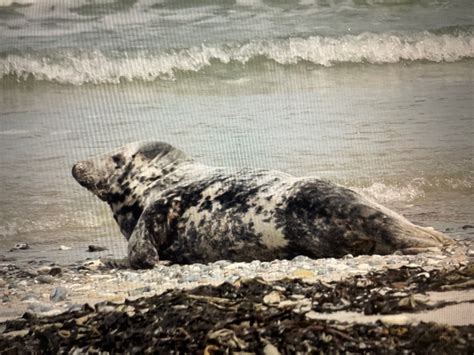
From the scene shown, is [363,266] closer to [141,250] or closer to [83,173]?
[141,250]

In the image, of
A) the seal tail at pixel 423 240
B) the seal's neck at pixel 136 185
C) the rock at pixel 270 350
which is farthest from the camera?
the seal's neck at pixel 136 185

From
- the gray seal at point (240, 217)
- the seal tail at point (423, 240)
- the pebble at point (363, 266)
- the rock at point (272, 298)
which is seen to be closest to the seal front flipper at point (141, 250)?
the gray seal at point (240, 217)

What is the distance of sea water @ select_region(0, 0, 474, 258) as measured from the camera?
2.68 meters

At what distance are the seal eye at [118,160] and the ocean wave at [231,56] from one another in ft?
1.06

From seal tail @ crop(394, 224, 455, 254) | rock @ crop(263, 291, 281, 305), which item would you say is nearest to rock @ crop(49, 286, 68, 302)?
rock @ crop(263, 291, 281, 305)

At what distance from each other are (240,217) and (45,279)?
0.73 meters

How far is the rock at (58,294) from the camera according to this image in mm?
2619

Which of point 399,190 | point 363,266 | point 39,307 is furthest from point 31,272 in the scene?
point 399,190

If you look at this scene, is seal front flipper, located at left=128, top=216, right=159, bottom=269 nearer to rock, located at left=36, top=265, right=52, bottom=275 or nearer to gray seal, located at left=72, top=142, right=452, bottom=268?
gray seal, located at left=72, top=142, right=452, bottom=268

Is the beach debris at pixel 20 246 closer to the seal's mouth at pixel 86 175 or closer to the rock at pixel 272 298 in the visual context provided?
the seal's mouth at pixel 86 175

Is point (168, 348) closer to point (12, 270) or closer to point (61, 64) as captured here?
point (12, 270)

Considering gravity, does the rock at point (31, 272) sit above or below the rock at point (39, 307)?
above

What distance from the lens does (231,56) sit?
9.09 feet

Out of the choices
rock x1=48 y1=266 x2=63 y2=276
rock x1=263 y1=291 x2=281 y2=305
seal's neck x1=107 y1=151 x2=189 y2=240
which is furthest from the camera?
seal's neck x1=107 y1=151 x2=189 y2=240
